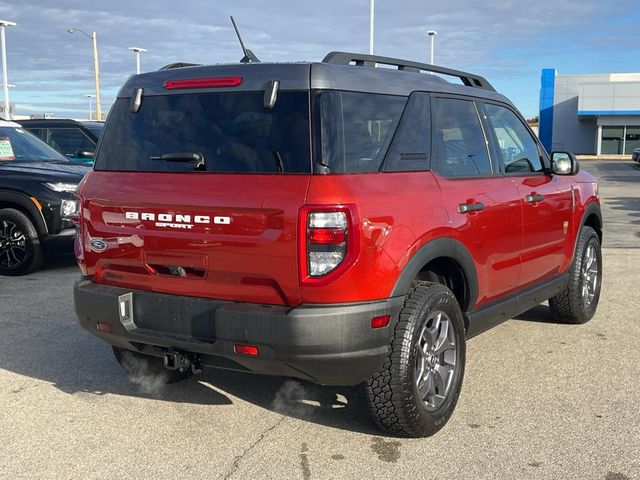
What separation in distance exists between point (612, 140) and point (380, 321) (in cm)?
5280

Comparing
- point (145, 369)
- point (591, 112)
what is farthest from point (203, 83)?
point (591, 112)

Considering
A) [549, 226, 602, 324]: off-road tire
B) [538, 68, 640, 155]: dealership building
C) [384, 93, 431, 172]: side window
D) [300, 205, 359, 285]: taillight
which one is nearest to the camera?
[300, 205, 359, 285]: taillight

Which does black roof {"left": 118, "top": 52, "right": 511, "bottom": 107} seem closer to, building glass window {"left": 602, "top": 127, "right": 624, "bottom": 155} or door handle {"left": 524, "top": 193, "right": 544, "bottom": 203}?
door handle {"left": 524, "top": 193, "right": 544, "bottom": 203}

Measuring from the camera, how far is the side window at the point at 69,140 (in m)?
12.1

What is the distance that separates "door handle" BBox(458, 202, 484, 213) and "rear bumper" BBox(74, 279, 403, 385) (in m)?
0.81

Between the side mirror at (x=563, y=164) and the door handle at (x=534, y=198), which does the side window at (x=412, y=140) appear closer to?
the door handle at (x=534, y=198)

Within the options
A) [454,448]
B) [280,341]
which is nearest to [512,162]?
[454,448]

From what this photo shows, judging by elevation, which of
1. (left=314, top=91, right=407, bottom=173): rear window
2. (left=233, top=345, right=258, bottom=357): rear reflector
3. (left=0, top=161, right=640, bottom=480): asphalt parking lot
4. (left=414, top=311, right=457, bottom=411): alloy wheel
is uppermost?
(left=314, top=91, right=407, bottom=173): rear window

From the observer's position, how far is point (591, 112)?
5056cm

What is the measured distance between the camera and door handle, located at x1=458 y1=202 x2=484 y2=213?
3.91 m

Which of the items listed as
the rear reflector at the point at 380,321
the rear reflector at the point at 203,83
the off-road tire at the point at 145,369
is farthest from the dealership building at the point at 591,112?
the rear reflector at the point at 380,321

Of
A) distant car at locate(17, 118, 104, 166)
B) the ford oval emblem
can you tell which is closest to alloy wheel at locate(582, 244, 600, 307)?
the ford oval emblem

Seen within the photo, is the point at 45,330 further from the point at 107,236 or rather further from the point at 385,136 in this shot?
the point at 385,136

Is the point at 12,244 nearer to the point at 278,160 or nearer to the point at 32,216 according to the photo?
the point at 32,216
